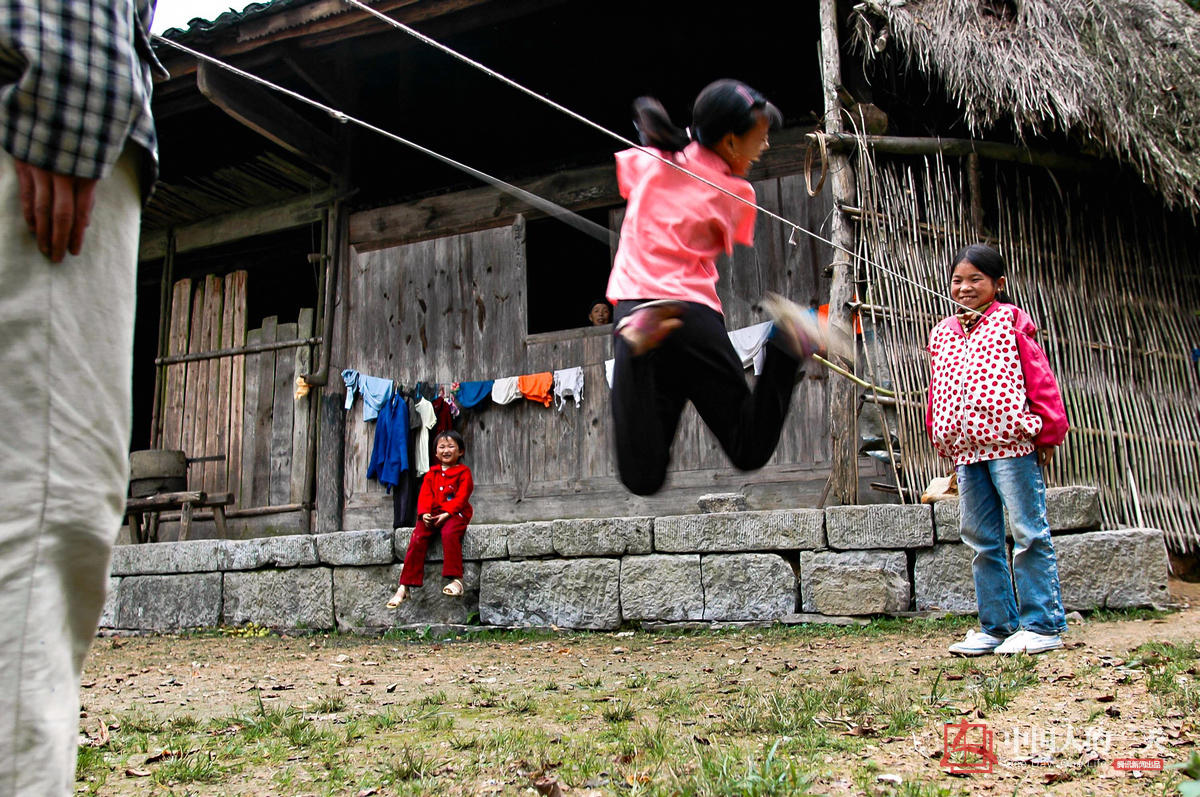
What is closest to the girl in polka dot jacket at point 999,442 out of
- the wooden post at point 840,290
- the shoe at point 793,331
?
the wooden post at point 840,290

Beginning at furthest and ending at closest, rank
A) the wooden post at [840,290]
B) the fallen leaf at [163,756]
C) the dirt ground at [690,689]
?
the wooden post at [840,290]
the fallen leaf at [163,756]
the dirt ground at [690,689]

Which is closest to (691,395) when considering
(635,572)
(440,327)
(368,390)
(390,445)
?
(635,572)

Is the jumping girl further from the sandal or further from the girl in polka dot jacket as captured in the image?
the sandal

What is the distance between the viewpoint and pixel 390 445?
8383 millimetres

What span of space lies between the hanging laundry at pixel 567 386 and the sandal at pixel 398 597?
1.94m

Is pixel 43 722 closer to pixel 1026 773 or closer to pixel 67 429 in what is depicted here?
pixel 67 429

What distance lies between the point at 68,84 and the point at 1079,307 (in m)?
7.28

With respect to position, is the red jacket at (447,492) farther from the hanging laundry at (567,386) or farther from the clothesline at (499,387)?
the hanging laundry at (567,386)

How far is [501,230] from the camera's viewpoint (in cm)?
854

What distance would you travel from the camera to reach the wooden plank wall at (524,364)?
24.2ft

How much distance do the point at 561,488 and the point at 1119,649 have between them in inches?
175

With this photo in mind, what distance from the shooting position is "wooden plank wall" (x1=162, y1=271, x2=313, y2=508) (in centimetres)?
933

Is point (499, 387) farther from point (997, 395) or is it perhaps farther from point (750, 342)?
point (997, 395)

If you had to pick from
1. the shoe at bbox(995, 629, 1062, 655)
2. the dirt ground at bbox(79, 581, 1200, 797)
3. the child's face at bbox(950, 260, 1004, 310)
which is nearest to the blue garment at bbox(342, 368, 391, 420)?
the dirt ground at bbox(79, 581, 1200, 797)
